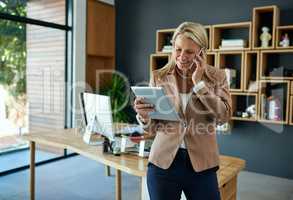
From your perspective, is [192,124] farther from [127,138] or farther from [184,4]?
[184,4]

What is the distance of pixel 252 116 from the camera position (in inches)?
152

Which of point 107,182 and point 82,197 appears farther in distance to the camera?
point 107,182

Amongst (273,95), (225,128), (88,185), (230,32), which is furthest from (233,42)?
(88,185)

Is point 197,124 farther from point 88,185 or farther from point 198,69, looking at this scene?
point 88,185

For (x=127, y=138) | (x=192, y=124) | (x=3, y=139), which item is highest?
(x=192, y=124)

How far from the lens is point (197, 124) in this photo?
1413mm

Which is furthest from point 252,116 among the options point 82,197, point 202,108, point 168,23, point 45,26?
point 45,26

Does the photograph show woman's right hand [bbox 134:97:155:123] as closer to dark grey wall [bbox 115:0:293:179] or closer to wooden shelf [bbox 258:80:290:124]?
wooden shelf [bbox 258:80:290:124]

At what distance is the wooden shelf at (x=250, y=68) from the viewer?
12.5 feet

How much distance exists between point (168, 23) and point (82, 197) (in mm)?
2849

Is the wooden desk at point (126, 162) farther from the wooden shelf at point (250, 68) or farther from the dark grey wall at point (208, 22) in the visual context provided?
the dark grey wall at point (208, 22)

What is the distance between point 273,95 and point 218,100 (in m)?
2.72

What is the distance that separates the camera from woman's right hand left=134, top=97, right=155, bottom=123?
1435mm

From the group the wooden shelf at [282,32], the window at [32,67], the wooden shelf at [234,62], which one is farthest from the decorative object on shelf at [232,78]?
the window at [32,67]
